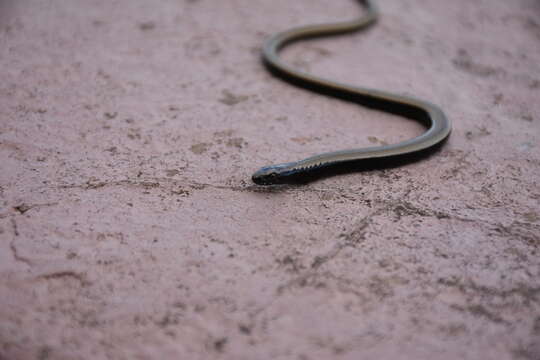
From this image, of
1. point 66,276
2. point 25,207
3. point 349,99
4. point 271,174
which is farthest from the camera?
point 349,99

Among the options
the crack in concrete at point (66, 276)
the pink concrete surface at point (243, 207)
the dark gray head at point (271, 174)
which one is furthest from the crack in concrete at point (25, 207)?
the dark gray head at point (271, 174)

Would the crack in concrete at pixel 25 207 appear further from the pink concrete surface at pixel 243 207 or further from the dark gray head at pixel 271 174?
the dark gray head at pixel 271 174

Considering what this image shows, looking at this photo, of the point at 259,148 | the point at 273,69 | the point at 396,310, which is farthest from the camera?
the point at 273,69

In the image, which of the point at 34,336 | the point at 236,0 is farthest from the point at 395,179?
the point at 236,0

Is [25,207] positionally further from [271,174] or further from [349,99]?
[349,99]

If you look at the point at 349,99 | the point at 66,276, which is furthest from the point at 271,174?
the point at 349,99

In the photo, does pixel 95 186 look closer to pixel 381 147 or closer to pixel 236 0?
pixel 381 147
